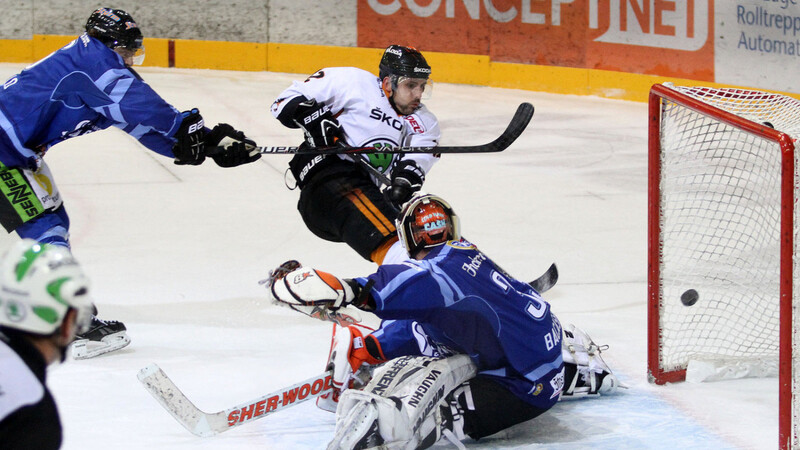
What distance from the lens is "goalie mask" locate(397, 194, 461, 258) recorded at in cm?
312

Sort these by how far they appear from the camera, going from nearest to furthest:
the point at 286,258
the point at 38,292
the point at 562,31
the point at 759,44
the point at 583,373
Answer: the point at 38,292, the point at 583,373, the point at 286,258, the point at 759,44, the point at 562,31

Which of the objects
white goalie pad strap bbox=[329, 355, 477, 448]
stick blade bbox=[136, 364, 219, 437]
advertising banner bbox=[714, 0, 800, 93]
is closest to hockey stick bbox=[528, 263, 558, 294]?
white goalie pad strap bbox=[329, 355, 477, 448]

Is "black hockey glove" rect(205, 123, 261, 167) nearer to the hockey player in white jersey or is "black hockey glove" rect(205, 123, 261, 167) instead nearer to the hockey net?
the hockey player in white jersey

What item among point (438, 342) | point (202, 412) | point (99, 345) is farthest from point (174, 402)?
point (99, 345)

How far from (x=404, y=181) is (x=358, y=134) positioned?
306mm

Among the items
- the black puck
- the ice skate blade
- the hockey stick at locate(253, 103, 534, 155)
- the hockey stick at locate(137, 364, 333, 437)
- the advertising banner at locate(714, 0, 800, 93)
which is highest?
the advertising banner at locate(714, 0, 800, 93)

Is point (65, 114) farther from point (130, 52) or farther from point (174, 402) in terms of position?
point (174, 402)

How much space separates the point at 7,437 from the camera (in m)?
1.64

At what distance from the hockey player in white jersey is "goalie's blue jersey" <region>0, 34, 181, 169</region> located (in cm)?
54

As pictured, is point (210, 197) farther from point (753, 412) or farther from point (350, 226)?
point (753, 412)

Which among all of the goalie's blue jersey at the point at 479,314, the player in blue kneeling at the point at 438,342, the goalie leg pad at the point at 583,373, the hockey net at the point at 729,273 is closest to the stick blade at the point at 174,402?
the player in blue kneeling at the point at 438,342

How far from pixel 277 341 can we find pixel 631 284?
1.69 m

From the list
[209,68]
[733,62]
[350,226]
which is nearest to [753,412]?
[350,226]

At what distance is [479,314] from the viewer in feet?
10.1
